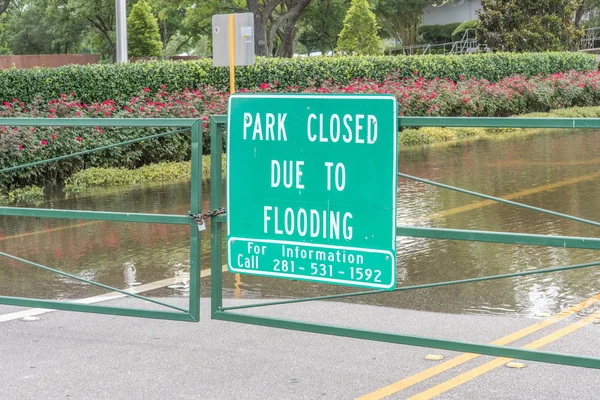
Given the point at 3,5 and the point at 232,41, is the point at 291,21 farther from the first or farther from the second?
the point at 232,41

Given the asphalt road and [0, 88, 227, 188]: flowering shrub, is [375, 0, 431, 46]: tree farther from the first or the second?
the asphalt road

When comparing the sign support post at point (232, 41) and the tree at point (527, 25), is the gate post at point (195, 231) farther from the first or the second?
the tree at point (527, 25)

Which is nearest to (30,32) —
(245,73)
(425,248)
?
(245,73)

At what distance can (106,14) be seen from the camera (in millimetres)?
54938

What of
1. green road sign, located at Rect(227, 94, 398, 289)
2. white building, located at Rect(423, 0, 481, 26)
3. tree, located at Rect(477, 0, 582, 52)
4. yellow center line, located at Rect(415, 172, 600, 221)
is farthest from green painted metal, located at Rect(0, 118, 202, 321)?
white building, located at Rect(423, 0, 481, 26)

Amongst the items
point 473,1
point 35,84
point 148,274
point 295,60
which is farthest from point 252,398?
point 473,1

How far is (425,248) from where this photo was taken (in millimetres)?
Answer: 8820

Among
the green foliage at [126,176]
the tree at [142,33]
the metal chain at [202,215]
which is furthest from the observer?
the tree at [142,33]

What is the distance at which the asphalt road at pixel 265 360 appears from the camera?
15.9ft

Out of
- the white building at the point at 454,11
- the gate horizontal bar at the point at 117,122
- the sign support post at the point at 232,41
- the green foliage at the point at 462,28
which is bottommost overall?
the gate horizontal bar at the point at 117,122

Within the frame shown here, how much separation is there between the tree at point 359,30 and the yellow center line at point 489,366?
4136 cm

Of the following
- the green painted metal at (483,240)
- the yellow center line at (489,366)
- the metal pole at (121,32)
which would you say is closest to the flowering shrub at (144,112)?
the metal pole at (121,32)

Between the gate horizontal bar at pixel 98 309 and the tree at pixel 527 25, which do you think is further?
the tree at pixel 527 25

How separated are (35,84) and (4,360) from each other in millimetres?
10659
